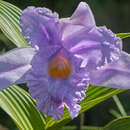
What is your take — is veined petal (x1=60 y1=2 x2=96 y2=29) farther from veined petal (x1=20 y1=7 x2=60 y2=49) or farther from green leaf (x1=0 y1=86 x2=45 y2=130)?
green leaf (x1=0 y1=86 x2=45 y2=130)

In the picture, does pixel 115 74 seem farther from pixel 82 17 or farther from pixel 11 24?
pixel 11 24

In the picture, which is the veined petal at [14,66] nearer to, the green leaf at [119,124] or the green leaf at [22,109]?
the green leaf at [22,109]

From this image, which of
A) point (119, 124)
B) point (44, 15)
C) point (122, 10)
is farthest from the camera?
point (122, 10)

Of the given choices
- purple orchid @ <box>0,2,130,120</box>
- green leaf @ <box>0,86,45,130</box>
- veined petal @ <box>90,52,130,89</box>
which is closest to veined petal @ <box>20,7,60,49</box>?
purple orchid @ <box>0,2,130,120</box>

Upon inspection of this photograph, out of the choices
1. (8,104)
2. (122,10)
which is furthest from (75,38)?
(122,10)

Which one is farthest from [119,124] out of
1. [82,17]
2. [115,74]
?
[82,17]

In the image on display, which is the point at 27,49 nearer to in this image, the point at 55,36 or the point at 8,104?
the point at 55,36

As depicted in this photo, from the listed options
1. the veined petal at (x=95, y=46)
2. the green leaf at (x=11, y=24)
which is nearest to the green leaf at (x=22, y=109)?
the green leaf at (x=11, y=24)
